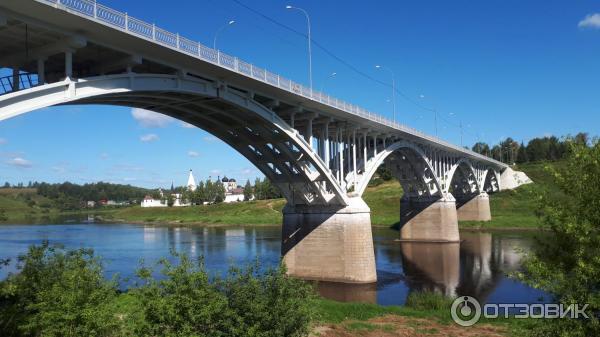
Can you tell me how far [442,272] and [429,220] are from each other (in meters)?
20.9

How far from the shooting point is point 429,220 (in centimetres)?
6169

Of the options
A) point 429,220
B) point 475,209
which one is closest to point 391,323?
point 429,220

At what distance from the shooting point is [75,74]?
22.5 meters

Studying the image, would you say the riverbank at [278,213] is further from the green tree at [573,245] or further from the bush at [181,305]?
the bush at [181,305]

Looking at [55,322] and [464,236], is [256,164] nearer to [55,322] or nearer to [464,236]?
[55,322]

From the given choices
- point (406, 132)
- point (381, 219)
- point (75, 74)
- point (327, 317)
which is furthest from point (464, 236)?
point (75, 74)

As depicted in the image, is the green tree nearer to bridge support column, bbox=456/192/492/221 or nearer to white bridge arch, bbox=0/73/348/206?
white bridge arch, bbox=0/73/348/206

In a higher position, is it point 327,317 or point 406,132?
point 406,132

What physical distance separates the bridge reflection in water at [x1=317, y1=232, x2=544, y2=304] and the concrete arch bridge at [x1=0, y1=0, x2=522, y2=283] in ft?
7.79

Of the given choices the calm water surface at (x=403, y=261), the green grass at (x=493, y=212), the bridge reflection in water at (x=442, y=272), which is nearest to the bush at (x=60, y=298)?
the calm water surface at (x=403, y=261)

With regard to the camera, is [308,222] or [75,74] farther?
[308,222]

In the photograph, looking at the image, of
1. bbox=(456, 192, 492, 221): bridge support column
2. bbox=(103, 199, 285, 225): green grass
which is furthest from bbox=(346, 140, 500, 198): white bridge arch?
bbox=(103, 199, 285, 225): green grass

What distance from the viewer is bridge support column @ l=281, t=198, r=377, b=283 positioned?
3559 centimetres

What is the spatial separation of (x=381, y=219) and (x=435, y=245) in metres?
27.3
